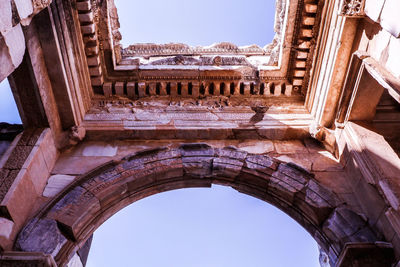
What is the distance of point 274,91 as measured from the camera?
565 cm

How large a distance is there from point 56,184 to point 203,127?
6.97 ft

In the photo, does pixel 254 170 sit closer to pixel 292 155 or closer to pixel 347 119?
pixel 292 155

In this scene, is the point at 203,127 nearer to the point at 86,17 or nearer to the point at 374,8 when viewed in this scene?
the point at 86,17

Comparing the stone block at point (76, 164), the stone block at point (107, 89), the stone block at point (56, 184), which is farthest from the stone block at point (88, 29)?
the stone block at point (56, 184)

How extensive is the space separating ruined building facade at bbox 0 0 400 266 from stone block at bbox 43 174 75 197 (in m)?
0.02

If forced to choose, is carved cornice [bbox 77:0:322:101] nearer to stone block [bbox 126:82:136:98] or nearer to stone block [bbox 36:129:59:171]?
stone block [bbox 126:82:136:98]

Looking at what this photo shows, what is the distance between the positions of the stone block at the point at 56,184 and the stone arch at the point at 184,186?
0.16 metres

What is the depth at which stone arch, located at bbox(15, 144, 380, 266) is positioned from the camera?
3.66 metres

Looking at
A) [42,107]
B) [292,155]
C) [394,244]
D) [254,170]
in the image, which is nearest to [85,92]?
[42,107]

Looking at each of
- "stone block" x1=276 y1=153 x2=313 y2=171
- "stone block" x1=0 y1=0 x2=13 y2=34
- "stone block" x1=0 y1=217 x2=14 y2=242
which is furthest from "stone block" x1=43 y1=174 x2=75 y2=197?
"stone block" x1=276 y1=153 x2=313 y2=171

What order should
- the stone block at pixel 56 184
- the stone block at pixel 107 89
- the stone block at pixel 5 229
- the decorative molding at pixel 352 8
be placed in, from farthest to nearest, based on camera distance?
1. the stone block at pixel 107 89
2. the stone block at pixel 56 184
3. the decorative molding at pixel 352 8
4. the stone block at pixel 5 229

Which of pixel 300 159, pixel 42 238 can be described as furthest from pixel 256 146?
pixel 42 238

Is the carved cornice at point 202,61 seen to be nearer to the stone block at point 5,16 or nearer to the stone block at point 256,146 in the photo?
the stone block at point 256,146

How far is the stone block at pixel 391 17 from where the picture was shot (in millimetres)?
3074
